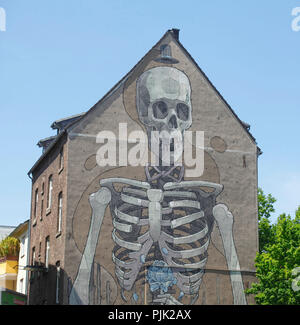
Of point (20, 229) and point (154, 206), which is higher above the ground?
point (20, 229)

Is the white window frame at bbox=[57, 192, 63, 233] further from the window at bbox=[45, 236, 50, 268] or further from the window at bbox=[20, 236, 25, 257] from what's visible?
the window at bbox=[20, 236, 25, 257]

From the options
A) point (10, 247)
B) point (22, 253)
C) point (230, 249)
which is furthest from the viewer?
point (10, 247)

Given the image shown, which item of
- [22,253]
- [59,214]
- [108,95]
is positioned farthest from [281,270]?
[22,253]

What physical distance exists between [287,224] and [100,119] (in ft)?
31.6

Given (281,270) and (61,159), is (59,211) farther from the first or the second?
(281,270)

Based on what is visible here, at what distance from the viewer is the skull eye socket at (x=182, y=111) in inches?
1280

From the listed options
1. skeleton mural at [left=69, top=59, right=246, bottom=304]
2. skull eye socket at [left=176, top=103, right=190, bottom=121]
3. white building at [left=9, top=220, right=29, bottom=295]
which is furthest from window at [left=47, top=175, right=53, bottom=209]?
skull eye socket at [left=176, top=103, right=190, bottom=121]

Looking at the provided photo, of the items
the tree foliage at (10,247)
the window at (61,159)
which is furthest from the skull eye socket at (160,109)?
the tree foliage at (10,247)

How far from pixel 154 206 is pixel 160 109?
4754 millimetres

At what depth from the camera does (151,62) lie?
107 feet

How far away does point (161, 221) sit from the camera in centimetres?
3059

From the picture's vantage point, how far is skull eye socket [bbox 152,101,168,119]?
32125 millimetres
